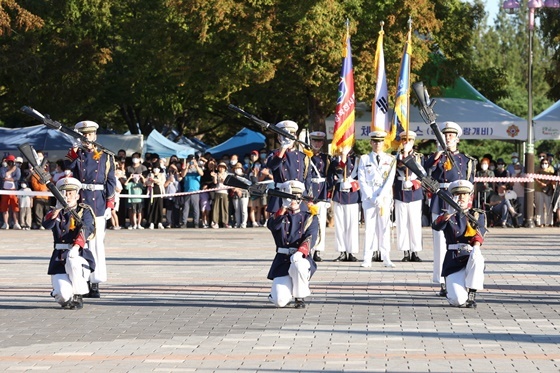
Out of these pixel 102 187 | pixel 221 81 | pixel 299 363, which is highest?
pixel 221 81

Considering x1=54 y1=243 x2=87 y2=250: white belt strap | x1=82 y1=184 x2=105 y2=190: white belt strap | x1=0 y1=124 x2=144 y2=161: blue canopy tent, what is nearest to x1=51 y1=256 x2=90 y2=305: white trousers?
x1=54 y1=243 x2=87 y2=250: white belt strap

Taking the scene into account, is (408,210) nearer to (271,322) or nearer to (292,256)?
(292,256)

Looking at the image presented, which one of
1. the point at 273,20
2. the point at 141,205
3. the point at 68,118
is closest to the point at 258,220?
the point at 141,205

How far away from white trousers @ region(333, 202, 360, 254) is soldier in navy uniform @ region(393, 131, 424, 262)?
73 centimetres

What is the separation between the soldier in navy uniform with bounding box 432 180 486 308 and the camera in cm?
1416

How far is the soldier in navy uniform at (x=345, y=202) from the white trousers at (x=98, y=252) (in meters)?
5.79

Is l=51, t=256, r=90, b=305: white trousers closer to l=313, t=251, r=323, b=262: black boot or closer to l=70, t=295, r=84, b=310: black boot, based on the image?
l=70, t=295, r=84, b=310: black boot

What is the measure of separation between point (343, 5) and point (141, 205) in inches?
299

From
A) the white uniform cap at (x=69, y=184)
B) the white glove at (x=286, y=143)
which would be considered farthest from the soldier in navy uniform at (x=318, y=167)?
the white uniform cap at (x=69, y=184)

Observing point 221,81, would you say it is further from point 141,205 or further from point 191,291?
point 191,291

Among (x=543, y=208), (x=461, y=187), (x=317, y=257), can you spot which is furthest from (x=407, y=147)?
(x=543, y=208)

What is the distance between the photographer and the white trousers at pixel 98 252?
15461 mm

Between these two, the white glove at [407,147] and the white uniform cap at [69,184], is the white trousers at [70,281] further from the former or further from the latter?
the white glove at [407,147]

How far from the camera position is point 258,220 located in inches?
1300
